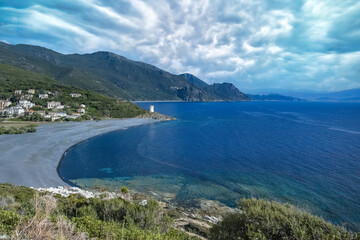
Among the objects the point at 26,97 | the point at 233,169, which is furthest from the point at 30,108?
the point at 233,169

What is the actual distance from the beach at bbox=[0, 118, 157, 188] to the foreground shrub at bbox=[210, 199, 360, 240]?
78.4 feet

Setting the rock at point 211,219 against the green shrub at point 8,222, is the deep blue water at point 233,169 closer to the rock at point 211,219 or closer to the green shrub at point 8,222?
the rock at point 211,219

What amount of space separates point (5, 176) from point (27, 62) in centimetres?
19456

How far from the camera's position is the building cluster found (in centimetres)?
7344

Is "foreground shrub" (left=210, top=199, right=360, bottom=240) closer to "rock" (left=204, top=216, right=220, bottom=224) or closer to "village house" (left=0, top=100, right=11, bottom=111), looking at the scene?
"rock" (left=204, top=216, right=220, bottom=224)

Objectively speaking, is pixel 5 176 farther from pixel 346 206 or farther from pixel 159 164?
pixel 346 206

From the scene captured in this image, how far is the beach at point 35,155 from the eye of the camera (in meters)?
26.1

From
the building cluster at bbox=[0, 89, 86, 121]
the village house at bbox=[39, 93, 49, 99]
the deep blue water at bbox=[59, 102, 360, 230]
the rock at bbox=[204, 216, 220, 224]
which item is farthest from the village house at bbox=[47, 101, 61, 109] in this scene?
the rock at bbox=[204, 216, 220, 224]

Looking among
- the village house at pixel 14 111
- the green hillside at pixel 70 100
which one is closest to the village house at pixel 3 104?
the green hillside at pixel 70 100

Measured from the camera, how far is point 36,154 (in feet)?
Answer: 117

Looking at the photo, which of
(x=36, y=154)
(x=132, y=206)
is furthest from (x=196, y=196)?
(x=36, y=154)

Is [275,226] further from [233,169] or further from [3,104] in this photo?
[3,104]

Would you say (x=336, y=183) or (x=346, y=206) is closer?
(x=346, y=206)

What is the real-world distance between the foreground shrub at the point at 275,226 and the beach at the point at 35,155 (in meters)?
23.9
